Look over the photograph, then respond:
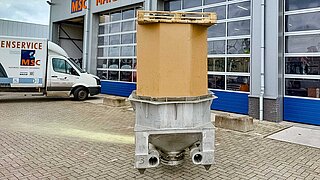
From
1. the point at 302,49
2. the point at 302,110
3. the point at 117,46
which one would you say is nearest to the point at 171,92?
the point at 302,110

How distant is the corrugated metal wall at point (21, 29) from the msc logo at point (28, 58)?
15570mm

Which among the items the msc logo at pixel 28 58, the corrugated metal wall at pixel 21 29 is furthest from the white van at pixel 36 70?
the corrugated metal wall at pixel 21 29

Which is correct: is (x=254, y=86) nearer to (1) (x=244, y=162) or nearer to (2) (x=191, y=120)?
(1) (x=244, y=162)

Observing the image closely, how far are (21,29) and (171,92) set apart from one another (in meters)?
26.8

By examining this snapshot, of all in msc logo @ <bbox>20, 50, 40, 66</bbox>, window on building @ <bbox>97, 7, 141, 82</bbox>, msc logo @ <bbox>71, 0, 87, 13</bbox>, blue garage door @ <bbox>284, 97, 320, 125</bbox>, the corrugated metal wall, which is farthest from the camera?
the corrugated metal wall

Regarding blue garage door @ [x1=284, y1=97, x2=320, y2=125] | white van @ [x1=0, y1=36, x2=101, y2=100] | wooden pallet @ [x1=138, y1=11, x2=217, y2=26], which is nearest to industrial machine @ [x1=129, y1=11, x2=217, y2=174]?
wooden pallet @ [x1=138, y1=11, x2=217, y2=26]

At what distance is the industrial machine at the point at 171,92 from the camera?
10.7 ft

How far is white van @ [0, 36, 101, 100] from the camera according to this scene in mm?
11156

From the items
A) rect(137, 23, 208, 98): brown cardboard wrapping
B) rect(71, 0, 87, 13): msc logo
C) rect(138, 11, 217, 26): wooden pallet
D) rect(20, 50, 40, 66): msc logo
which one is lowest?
rect(137, 23, 208, 98): brown cardboard wrapping

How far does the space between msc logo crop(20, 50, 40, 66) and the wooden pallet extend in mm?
9747

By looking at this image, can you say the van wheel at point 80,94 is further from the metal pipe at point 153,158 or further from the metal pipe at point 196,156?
the metal pipe at point 196,156

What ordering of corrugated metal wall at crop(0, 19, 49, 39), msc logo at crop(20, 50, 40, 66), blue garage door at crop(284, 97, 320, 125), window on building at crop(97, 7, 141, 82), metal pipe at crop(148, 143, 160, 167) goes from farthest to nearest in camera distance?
corrugated metal wall at crop(0, 19, 49, 39) → window on building at crop(97, 7, 141, 82) → msc logo at crop(20, 50, 40, 66) → blue garage door at crop(284, 97, 320, 125) → metal pipe at crop(148, 143, 160, 167)

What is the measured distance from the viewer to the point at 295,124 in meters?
7.81

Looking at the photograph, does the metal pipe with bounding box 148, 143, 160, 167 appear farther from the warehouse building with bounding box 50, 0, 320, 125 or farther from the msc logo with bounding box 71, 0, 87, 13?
the msc logo with bounding box 71, 0, 87, 13
